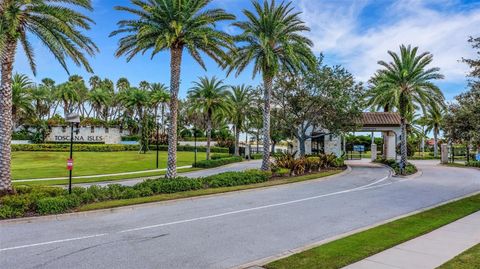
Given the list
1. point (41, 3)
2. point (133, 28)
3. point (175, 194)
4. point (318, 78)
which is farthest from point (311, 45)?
point (41, 3)

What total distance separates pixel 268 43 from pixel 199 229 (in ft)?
59.6

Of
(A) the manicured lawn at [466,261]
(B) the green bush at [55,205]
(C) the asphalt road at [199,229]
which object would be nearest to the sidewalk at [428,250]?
(A) the manicured lawn at [466,261]

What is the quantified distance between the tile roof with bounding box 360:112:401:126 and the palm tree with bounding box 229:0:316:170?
57.1 feet

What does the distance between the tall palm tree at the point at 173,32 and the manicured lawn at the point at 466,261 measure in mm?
15031

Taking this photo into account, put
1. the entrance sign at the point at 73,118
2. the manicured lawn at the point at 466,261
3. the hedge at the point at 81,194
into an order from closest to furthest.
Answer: the manicured lawn at the point at 466,261
the hedge at the point at 81,194
the entrance sign at the point at 73,118

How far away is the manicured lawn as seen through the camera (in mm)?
7035

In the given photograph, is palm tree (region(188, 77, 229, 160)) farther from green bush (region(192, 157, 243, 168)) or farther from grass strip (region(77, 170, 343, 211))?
grass strip (region(77, 170, 343, 211))

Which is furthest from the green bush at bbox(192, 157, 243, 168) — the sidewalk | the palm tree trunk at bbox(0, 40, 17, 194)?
the sidewalk

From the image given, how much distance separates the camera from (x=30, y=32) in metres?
15.2

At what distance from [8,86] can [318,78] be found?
2517cm

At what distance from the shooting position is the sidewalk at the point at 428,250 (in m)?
7.22

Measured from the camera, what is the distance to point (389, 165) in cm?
3769

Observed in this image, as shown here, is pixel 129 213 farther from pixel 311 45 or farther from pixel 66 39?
pixel 311 45

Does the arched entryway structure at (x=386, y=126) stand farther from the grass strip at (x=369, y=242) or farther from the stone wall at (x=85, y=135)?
the stone wall at (x=85, y=135)
